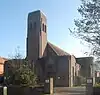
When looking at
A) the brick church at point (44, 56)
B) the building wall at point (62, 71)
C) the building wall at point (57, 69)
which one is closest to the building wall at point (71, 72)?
the brick church at point (44, 56)

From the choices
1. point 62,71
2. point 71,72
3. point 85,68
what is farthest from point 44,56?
point 85,68

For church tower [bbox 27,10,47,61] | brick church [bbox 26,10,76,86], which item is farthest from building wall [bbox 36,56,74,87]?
church tower [bbox 27,10,47,61]

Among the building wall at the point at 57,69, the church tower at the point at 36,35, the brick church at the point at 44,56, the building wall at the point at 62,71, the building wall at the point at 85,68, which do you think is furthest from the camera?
the building wall at the point at 85,68

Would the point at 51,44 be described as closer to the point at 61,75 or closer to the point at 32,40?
the point at 32,40

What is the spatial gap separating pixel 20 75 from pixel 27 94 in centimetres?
311

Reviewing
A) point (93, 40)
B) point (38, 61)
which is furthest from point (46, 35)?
point (93, 40)

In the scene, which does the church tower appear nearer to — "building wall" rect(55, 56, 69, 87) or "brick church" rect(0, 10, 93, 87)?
"brick church" rect(0, 10, 93, 87)

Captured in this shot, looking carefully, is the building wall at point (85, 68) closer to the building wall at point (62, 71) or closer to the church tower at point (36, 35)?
the building wall at point (62, 71)

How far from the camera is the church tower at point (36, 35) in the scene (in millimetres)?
68688

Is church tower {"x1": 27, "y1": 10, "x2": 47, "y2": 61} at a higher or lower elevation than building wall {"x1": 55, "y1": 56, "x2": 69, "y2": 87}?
higher

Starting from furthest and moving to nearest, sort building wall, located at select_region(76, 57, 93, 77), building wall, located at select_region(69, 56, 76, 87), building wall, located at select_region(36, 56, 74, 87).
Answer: building wall, located at select_region(76, 57, 93, 77), building wall, located at select_region(69, 56, 76, 87), building wall, located at select_region(36, 56, 74, 87)

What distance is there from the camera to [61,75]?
6506cm

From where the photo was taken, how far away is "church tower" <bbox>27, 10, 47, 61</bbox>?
68.7 metres

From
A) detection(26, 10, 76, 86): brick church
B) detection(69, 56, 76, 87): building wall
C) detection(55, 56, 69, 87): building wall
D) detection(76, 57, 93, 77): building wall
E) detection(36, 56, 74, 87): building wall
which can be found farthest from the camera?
detection(76, 57, 93, 77): building wall
